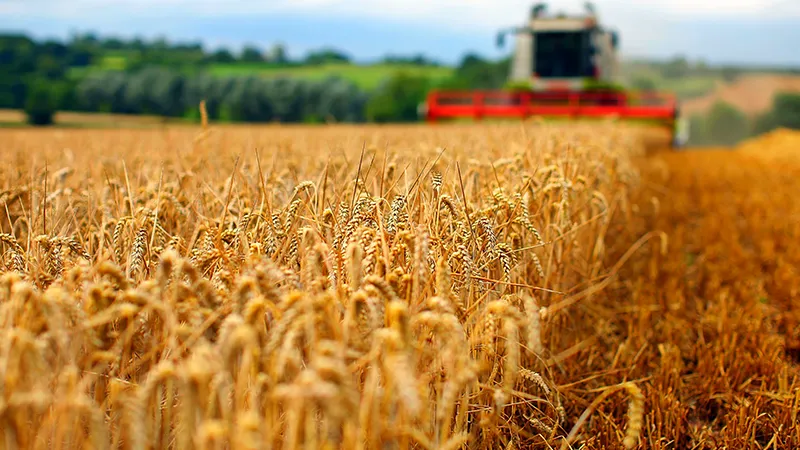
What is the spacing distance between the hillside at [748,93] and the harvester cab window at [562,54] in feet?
172

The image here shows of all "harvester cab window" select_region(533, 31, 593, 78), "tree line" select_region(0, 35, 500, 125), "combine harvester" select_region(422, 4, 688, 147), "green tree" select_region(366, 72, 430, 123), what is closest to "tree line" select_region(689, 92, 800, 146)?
"tree line" select_region(0, 35, 500, 125)

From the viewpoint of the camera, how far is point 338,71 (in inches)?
2591

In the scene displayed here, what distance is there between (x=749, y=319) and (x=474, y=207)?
7.72ft

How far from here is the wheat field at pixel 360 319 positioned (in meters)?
1.13

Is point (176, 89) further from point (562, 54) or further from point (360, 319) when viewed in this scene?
point (360, 319)

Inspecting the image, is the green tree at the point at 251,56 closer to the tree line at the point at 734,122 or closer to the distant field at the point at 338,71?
the distant field at the point at 338,71

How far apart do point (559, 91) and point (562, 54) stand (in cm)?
179

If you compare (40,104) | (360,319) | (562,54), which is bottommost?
(40,104)

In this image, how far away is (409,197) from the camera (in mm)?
2193

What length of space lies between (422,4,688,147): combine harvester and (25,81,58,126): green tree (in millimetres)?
25291

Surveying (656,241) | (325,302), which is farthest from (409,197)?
(656,241)

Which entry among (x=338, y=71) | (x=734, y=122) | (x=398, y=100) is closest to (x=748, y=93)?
(x=734, y=122)

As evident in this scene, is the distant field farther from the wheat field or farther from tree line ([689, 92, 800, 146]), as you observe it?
the wheat field

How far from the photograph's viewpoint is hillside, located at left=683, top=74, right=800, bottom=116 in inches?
2687
